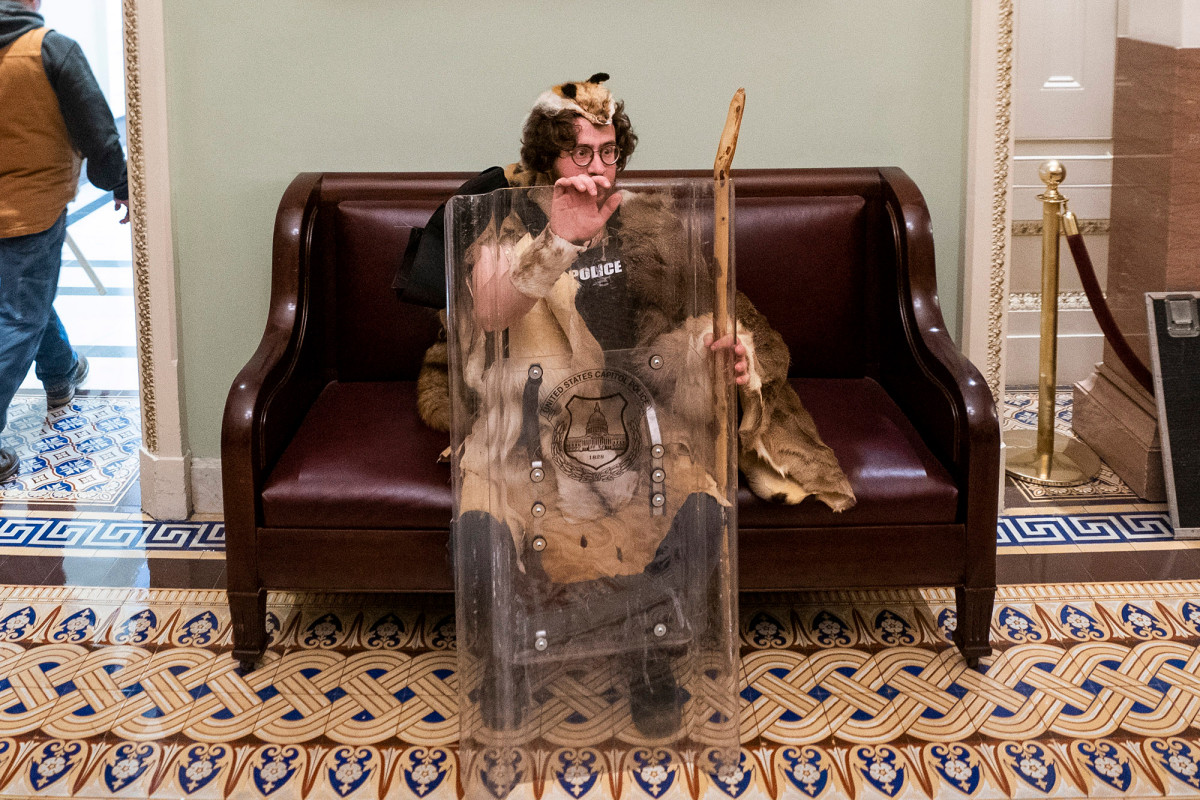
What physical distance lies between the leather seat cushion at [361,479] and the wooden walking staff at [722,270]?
73cm

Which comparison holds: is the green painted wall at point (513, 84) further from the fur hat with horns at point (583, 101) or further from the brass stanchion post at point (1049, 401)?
the fur hat with horns at point (583, 101)

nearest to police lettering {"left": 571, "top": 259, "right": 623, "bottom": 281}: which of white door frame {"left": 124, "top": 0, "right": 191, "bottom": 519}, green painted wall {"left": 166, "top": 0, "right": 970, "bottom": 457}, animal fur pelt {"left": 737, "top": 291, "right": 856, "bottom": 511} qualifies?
animal fur pelt {"left": 737, "top": 291, "right": 856, "bottom": 511}

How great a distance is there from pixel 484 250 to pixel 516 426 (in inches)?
13.9

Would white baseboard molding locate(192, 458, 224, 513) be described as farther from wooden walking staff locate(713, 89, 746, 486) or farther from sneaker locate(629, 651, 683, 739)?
wooden walking staff locate(713, 89, 746, 486)

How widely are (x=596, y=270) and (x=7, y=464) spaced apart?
111 inches

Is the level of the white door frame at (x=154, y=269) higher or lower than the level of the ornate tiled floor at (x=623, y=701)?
higher

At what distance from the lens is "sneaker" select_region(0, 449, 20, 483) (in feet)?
13.5

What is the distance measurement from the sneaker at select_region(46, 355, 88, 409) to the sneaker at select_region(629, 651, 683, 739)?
3311 mm

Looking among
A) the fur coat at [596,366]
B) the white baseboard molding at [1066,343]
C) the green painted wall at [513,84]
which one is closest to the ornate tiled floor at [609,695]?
the fur coat at [596,366]

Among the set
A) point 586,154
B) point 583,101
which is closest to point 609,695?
point 586,154

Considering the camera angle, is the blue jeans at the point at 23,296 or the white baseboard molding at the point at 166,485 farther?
the blue jeans at the point at 23,296

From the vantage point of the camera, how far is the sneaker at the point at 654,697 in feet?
8.14

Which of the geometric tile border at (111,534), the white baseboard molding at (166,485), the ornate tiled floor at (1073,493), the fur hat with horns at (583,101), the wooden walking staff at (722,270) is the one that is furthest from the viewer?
the ornate tiled floor at (1073,493)

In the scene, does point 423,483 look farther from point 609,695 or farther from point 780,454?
point 780,454
